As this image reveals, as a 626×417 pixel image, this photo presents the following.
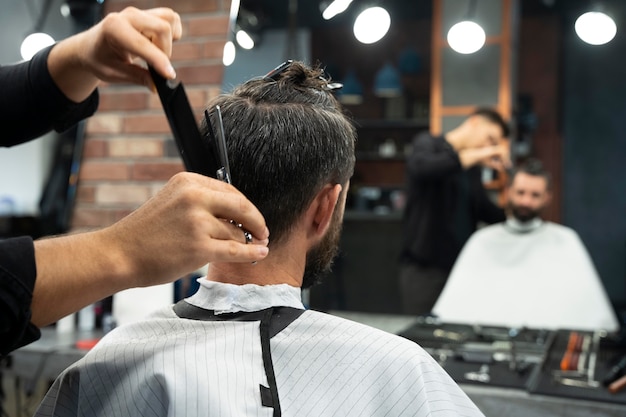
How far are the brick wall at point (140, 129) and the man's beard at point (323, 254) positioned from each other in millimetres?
1547

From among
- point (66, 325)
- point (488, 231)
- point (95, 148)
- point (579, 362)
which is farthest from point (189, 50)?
point (579, 362)

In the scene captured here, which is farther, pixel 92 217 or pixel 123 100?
pixel 92 217

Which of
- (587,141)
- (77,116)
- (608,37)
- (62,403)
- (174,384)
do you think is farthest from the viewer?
(587,141)

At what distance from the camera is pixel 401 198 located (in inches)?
122

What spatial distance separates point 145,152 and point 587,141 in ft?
6.36

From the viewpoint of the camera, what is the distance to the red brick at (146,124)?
283 cm

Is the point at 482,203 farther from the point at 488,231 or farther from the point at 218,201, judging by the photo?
the point at 218,201

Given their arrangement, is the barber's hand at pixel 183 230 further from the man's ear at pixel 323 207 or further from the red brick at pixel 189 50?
the red brick at pixel 189 50

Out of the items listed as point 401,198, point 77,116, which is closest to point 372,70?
point 401,198

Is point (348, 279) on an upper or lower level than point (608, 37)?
lower

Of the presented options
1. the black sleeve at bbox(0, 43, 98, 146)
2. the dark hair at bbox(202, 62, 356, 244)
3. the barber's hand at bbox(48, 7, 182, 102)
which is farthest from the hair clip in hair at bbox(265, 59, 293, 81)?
the black sleeve at bbox(0, 43, 98, 146)

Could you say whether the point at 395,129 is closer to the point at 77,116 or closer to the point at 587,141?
the point at 587,141

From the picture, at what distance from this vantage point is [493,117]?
9.40ft

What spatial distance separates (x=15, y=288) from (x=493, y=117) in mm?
2477
